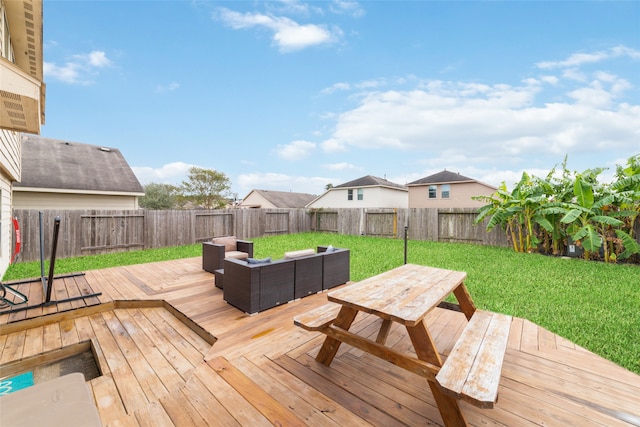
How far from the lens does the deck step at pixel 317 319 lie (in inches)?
85.9

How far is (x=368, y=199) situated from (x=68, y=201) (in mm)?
19474

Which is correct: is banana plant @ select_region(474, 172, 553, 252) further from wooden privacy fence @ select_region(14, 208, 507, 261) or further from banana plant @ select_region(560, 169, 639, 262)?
wooden privacy fence @ select_region(14, 208, 507, 261)

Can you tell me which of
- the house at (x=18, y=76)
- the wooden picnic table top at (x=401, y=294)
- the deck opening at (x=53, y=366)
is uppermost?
the house at (x=18, y=76)

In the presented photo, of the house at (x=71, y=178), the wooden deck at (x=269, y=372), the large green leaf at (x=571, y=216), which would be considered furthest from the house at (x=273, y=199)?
the wooden deck at (x=269, y=372)

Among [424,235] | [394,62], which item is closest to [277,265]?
[424,235]

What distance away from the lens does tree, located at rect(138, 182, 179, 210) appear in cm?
2765

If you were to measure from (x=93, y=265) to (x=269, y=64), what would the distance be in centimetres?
1079

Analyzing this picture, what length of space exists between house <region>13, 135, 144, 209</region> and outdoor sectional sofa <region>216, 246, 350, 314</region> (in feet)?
37.0

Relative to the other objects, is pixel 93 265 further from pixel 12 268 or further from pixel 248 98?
pixel 248 98

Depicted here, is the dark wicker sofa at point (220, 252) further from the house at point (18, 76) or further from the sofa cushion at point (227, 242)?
the house at point (18, 76)

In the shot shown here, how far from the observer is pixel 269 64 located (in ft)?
41.0

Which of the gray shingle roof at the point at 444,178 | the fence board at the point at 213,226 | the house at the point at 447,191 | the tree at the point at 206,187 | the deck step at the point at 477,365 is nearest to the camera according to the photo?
the deck step at the point at 477,365

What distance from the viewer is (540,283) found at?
5.20m

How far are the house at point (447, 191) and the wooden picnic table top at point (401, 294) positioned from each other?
19.8 metres
